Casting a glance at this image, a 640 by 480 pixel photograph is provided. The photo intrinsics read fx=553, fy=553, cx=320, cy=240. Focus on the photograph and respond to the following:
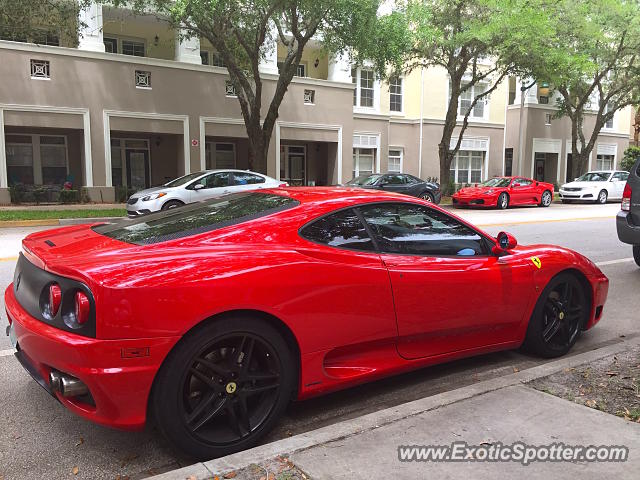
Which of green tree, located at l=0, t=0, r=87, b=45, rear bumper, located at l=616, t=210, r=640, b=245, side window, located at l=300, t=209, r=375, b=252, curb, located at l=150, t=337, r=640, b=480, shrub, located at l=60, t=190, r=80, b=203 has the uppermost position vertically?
green tree, located at l=0, t=0, r=87, b=45

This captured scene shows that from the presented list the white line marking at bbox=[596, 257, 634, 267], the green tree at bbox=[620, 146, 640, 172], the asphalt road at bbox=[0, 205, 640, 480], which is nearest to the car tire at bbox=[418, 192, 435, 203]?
the white line marking at bbox=[596, 257, 634, 267]

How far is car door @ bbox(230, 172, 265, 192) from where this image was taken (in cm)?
1592

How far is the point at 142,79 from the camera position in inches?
826

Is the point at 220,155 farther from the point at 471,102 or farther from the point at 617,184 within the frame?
the point at 617,184

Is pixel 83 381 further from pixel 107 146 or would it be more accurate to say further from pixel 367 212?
pixel 107 146

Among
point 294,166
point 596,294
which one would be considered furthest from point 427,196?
point 596,294

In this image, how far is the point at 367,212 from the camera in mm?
3893

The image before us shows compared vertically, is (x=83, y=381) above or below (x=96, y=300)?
below

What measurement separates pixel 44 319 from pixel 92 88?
757 inches

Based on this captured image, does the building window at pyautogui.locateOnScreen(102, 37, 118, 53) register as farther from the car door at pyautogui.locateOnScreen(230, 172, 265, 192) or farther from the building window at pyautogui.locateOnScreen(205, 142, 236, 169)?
the car door at pyautogui.locateOnScreen(230, 172, 265, 192)

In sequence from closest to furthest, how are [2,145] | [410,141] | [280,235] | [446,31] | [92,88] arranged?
[280,235]
[2,145]
[92,88]
[446,31]
[410,141]

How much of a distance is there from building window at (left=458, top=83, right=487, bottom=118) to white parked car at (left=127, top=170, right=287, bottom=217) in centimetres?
1998

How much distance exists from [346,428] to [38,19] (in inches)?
812

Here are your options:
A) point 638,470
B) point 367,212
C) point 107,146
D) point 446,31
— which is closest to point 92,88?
point 107,146
